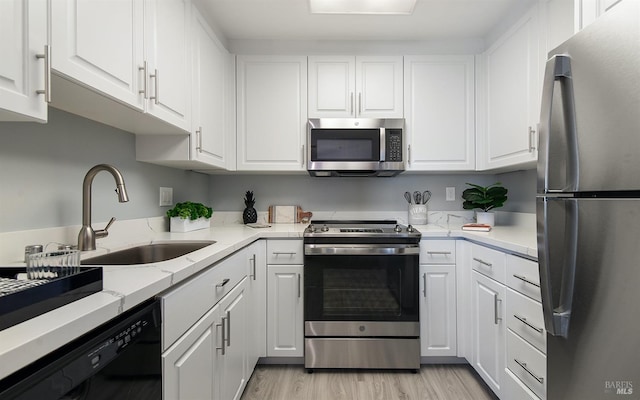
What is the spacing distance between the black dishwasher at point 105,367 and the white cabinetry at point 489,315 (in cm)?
158

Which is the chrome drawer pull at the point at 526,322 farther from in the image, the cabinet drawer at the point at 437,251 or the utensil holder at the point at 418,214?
the utensil holder at the point at 418,214

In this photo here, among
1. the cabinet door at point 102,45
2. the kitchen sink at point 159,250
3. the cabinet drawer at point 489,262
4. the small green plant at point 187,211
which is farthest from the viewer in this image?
the small green plant at point 187,211

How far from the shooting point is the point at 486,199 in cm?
219

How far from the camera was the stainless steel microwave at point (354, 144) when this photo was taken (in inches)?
89.6

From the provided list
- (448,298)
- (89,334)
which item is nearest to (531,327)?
(448,298)

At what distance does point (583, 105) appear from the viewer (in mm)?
890

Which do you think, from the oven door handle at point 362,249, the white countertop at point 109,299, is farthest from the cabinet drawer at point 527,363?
the oven door handle at point 362,249

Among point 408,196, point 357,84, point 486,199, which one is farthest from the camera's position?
point 408,196

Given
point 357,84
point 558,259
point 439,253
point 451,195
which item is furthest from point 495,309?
point 357,84

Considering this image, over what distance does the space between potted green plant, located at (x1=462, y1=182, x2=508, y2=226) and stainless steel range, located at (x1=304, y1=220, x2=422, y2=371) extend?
577mm

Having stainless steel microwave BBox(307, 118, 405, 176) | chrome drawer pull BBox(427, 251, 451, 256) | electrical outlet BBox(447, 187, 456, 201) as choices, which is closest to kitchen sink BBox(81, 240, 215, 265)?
stainless steel microwave BBox(307, 118, 405, 176)

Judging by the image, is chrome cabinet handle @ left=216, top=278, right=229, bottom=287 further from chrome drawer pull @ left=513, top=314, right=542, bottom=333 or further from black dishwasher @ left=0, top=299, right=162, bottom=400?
chrome drawer pull @ left=513, top=314, right=542, bottom=333

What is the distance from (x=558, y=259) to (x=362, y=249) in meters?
1.11

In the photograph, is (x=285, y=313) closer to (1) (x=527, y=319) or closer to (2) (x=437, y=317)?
(2) (x=437, y=317)
